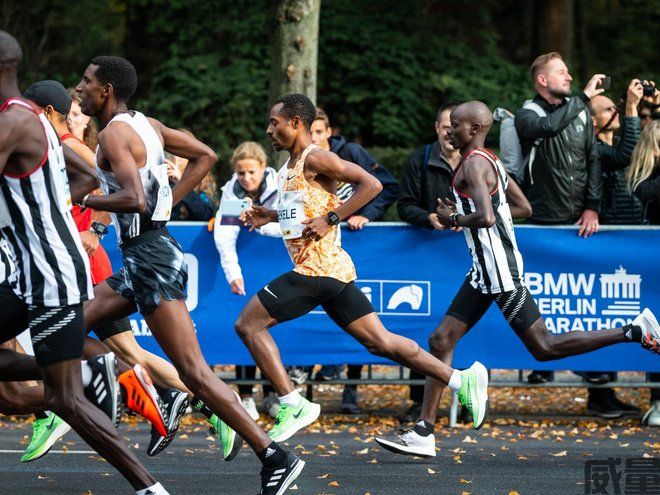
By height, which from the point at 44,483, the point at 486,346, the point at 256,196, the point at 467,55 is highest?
the point at 467,55

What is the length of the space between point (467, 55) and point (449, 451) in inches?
469

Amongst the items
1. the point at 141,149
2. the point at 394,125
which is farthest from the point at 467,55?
the point at 141,149

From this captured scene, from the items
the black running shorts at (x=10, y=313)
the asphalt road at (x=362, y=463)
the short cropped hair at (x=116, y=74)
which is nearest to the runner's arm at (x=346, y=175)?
the short cropped hair at (x=116, y=74)

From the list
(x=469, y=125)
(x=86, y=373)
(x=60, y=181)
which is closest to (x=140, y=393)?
(x=86, y=373)

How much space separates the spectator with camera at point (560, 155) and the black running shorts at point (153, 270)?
12.4 ft

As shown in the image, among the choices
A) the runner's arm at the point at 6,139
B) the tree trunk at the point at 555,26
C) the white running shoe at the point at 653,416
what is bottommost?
the white running shoe at the point at 653,416

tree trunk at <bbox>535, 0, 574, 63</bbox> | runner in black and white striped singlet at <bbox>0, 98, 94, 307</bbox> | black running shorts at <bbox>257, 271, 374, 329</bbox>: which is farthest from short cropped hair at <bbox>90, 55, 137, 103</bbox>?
tree trunk at <bbox>535, 0, 574, 63</bbox>

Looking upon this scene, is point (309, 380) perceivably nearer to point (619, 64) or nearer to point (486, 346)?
point (486, 346)

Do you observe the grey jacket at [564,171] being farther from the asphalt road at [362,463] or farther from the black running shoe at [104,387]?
the black running shoe at [104,387]

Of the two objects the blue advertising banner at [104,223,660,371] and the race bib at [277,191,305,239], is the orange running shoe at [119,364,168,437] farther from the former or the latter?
the blue advertising banner at [104,223,660,371]

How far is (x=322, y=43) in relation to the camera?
19016 mm

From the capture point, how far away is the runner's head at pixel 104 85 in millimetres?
6762

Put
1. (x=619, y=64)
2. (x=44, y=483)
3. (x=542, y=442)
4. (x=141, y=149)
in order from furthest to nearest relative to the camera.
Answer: (x=619, y=64) → (x=542, y=442) → (x=44, y=483) → (x=141, y=149)

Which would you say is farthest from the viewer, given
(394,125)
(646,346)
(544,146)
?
(394,125)
